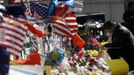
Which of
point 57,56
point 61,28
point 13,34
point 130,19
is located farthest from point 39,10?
point 130,19

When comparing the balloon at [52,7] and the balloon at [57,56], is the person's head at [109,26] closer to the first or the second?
the balloon at [52,7]

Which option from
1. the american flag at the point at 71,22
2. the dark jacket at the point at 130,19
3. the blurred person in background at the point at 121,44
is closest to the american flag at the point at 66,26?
the american flag at the point at 71,22

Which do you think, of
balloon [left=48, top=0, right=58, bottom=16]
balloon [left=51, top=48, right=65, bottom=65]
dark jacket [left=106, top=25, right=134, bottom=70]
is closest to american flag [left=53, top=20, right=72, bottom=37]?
balloon [left=48, top=0, right=58, bottom=16]

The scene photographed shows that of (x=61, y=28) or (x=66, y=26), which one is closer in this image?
(x=61, y=28)

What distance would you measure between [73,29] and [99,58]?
912 mm

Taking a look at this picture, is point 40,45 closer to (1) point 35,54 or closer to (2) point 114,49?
(1) point 35,54

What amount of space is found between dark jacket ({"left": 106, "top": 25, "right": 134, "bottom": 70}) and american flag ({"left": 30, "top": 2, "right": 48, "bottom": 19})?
2.83m

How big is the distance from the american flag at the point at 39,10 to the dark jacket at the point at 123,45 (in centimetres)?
283

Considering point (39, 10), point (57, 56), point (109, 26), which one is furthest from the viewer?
point (109, 26)

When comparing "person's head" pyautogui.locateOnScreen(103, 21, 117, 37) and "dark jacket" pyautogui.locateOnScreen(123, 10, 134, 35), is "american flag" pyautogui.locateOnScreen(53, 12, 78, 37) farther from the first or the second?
"dark jacket" pyautogui.locateOnScreen(123, 10, 134, 35)

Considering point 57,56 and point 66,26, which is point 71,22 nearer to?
point 66,26

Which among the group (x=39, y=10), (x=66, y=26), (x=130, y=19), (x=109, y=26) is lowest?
(x=130, y=19)

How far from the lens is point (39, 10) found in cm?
827

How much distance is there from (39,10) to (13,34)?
1146 millimetres
